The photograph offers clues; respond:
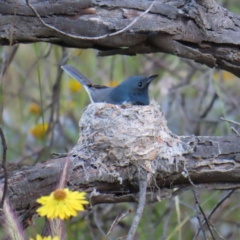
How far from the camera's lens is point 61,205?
194cm

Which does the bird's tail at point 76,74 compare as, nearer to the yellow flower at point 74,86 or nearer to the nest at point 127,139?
the nest at point 127,139

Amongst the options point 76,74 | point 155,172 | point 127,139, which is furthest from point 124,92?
point 155,172

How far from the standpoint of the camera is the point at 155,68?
6.24 meters

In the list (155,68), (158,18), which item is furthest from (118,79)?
(158,18)

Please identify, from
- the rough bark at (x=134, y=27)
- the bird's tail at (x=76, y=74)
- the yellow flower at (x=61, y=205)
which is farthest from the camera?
the bird's tail at (x=76, y=74)

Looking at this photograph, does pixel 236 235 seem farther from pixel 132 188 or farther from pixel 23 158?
pixel 132 188

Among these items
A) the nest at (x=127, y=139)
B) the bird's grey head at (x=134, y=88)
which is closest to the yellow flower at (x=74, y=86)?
the bird's grey head at (x=134, y=88)

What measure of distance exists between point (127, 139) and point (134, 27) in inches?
28.4

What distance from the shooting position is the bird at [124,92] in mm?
4914

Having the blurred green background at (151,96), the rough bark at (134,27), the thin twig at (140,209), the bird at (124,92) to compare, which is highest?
the rough bark at (134,27)

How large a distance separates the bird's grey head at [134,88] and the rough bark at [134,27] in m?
1.49

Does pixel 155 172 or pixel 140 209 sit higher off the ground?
pixel 140 209

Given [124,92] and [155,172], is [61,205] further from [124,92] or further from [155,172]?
[124,92]

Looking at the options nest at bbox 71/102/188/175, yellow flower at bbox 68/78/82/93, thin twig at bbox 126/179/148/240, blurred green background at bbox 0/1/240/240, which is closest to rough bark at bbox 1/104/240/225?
nest at bbox 71/102/188/175
